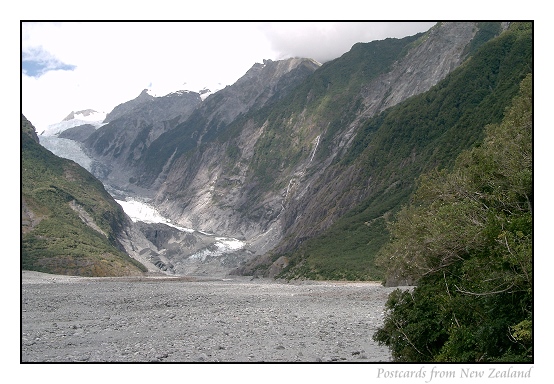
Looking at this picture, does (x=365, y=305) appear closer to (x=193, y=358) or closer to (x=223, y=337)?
(x=223, y=337)

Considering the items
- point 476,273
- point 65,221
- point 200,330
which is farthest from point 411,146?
point 476,273

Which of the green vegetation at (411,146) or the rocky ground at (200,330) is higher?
the green vegetation at (411,146)

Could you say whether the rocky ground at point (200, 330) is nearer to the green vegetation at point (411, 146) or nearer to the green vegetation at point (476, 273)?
the green vegetation at point (476, 273)

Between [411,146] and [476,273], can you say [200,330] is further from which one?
[411,146]

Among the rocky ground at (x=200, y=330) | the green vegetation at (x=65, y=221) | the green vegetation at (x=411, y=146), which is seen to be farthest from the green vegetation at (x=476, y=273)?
the green vegetation at (x=65, y=221)

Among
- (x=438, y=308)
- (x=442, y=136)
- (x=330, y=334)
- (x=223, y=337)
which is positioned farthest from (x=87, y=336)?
(x=442, y=136)

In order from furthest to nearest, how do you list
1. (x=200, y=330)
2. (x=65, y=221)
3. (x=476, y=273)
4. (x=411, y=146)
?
(x=65, y=221) < (x=411, y=146) < (x=200, y=330) < (x=476, y=273)
